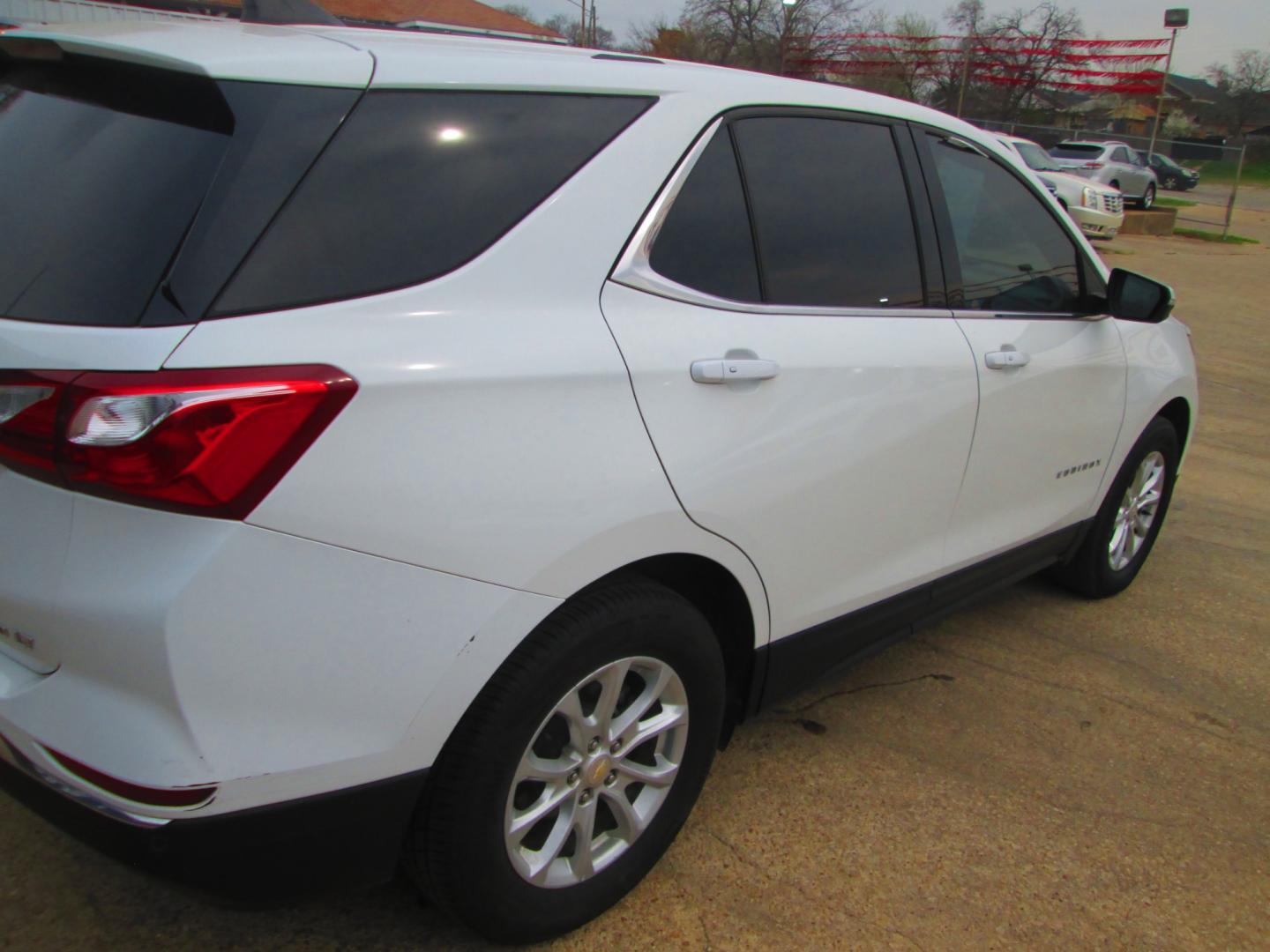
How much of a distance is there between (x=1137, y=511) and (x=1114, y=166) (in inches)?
943

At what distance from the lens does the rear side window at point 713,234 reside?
208cm

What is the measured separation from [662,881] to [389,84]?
5.87 ft

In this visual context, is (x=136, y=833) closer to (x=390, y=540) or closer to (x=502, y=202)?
(x=390, y=540)

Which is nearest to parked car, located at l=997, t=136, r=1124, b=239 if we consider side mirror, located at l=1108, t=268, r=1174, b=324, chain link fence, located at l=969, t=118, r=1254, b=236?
chain link fence, located at l=969, t=118, r=1254, b=236

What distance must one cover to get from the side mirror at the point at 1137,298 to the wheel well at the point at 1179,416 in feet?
1.71

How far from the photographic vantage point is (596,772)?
6.73 feet

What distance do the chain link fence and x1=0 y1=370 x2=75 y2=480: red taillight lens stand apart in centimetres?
2572

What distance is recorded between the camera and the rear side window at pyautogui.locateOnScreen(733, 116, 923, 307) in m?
2.34

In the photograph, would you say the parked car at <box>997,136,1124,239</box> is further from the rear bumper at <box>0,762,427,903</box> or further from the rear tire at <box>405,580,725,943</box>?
the rear bumper at <box>0,762,427,903</box>

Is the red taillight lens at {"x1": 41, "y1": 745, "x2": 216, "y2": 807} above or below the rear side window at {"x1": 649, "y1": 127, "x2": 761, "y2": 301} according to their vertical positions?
below

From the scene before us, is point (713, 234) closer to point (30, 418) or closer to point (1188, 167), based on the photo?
point (30, 418)

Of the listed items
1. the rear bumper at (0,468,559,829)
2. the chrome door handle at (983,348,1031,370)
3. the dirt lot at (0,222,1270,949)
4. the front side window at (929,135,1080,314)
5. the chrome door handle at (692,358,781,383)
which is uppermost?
the front side window at (929,135,1080,314)

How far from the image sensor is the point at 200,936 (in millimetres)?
2096

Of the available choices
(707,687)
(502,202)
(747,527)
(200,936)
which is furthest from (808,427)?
(200,936)
